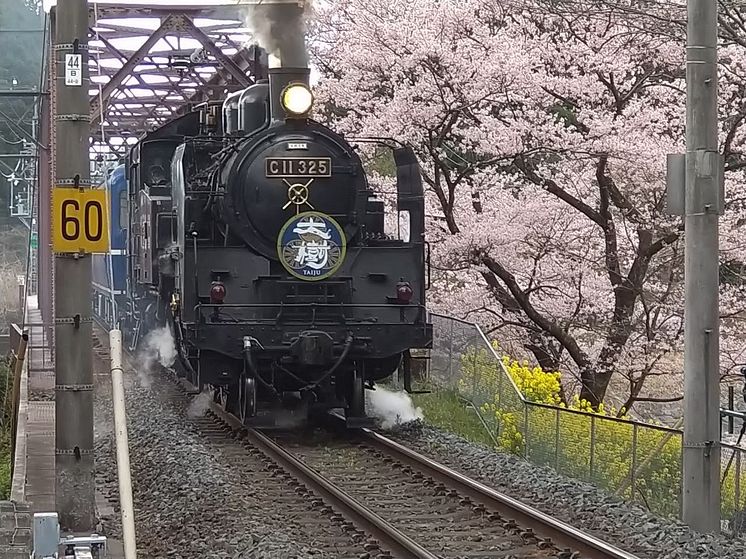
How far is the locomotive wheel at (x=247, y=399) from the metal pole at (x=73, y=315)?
3.95m

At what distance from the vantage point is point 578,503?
27.4ft

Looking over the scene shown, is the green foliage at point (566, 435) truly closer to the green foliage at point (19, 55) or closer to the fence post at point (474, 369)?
the fence post at point (474, 369)

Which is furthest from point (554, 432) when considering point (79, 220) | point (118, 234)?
point (118, 234)

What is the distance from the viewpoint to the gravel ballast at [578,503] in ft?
23.4

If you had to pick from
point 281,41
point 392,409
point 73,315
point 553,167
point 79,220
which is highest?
point 281,41

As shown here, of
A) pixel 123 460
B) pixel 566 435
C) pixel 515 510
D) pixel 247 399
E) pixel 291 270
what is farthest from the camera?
pixel 291 270

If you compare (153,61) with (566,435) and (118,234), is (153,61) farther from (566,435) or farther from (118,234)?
(566,435)

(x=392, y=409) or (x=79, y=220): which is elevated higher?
(x=79, y=220)

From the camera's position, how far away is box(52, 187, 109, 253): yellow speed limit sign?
6820mm

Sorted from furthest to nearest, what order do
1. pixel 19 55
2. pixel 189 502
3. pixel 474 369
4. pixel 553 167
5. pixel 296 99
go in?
pixel 19 55
pixel 553 167
pixel 474 369
pixel 296 99
pixel 189 502

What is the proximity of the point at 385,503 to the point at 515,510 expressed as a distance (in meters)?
1.06

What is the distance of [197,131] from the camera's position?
13875 mm

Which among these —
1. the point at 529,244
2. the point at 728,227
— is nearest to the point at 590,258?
the point at 529,244

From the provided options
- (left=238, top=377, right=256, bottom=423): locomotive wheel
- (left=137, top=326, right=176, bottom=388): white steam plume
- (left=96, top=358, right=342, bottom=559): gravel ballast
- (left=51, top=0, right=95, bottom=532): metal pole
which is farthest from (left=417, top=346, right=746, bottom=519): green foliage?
(left=51, top=0, right=95, bottom=532): metal pole
